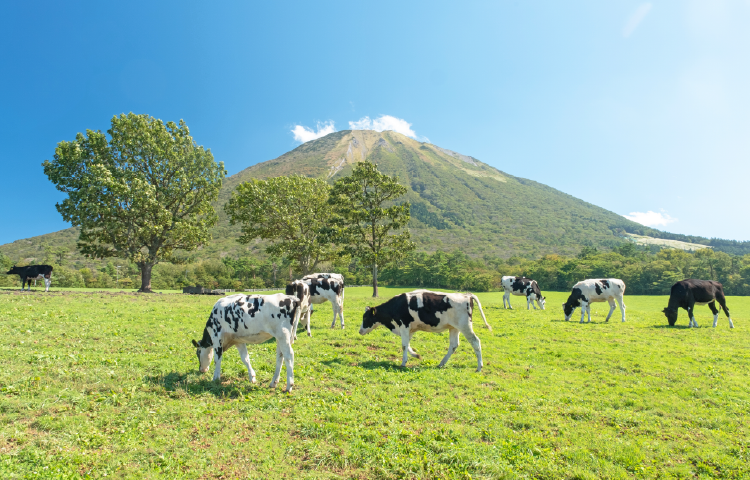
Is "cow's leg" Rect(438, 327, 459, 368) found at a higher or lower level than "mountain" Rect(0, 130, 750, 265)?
lower

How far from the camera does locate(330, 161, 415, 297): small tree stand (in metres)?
29.6

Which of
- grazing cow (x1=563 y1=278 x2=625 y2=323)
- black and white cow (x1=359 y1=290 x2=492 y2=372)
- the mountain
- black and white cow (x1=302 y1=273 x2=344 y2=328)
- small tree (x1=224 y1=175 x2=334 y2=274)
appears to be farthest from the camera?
the mountain

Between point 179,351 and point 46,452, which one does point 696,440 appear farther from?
point 179,351

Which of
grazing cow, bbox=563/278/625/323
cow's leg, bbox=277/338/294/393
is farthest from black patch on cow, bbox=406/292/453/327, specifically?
grazing cow, bbox=563/278/625/323

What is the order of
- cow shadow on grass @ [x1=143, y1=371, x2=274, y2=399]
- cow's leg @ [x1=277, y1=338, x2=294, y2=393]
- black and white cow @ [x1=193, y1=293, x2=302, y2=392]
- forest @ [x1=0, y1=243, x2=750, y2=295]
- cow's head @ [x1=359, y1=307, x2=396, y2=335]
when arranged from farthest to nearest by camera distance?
forest @ [x1=0, y1=243, x2=750, y2=295]
cow's head @ [x1=359, y1=307, x2=396, y2=335]
black and white cow @ [x1=193, y1=293, x2=302, y2=392]
cow's leg @ [x1=277, y1=338, x2=294, y2=393]
cow shadow on grass @ [x1=143, y1=371, x2=274, y2=399]

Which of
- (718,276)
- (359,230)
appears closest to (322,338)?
(359,230)

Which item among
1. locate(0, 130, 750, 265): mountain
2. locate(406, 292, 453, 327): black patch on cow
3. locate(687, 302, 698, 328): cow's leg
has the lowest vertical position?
locate(687, 302, 698, 328): cow's leg

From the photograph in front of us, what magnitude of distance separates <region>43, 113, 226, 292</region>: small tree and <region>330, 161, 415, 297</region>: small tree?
1184 cm

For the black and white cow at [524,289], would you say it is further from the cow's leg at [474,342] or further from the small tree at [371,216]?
the cow's leg at [474,342]

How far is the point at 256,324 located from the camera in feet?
25.6

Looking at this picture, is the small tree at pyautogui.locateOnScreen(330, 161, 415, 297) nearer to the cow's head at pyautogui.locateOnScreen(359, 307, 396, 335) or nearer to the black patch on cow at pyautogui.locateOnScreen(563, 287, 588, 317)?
the black patch on cow at pyautogui.locateOnScreen(563, 287, 588, 317)

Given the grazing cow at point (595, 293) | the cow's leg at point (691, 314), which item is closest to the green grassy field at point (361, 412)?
the cow's leg at point (691, 314)

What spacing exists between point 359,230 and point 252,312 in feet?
73.2

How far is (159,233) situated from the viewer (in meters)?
27.8
